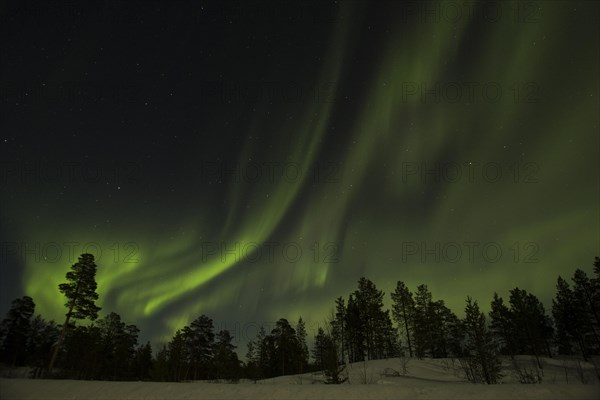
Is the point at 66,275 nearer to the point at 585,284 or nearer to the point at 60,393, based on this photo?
the point at 60,393

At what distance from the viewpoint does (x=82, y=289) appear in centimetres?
3547

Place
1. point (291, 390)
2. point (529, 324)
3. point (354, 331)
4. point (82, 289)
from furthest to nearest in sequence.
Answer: point (354, 331) → point (529, 324) → point (82, 289) → point (291, 390)

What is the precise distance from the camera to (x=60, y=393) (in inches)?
395

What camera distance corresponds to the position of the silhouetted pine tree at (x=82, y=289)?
113 ft

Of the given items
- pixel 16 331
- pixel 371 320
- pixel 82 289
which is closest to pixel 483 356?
pixel 82 289

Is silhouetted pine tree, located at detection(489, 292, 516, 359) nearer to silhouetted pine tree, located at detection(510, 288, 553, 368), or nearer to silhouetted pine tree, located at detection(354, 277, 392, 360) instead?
silhouetted pine tree, located at detection(510, 288, 553, 368)

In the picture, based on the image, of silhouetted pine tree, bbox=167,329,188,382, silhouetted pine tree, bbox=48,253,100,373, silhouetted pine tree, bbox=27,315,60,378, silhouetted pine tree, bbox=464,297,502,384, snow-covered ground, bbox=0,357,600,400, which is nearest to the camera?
snow-covered ground, bbox=0,357,600,400

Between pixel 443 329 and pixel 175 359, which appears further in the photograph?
pixel 443 329

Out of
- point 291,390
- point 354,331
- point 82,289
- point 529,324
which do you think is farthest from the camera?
point 354,331

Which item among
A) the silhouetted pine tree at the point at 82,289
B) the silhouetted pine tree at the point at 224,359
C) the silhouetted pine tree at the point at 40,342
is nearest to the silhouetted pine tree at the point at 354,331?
the silhouetted pine tree at the point at 224,359

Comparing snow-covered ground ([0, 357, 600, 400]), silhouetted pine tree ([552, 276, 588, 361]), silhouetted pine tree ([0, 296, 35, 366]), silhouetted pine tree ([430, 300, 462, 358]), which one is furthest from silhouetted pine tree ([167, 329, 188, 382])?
silhouetted pine tree ([552, 276, 588, 361])

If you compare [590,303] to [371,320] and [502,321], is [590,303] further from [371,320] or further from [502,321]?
[371,320]

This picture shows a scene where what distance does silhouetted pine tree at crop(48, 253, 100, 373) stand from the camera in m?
34.3

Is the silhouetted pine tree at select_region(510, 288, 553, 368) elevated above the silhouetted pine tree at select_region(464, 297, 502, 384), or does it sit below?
above
